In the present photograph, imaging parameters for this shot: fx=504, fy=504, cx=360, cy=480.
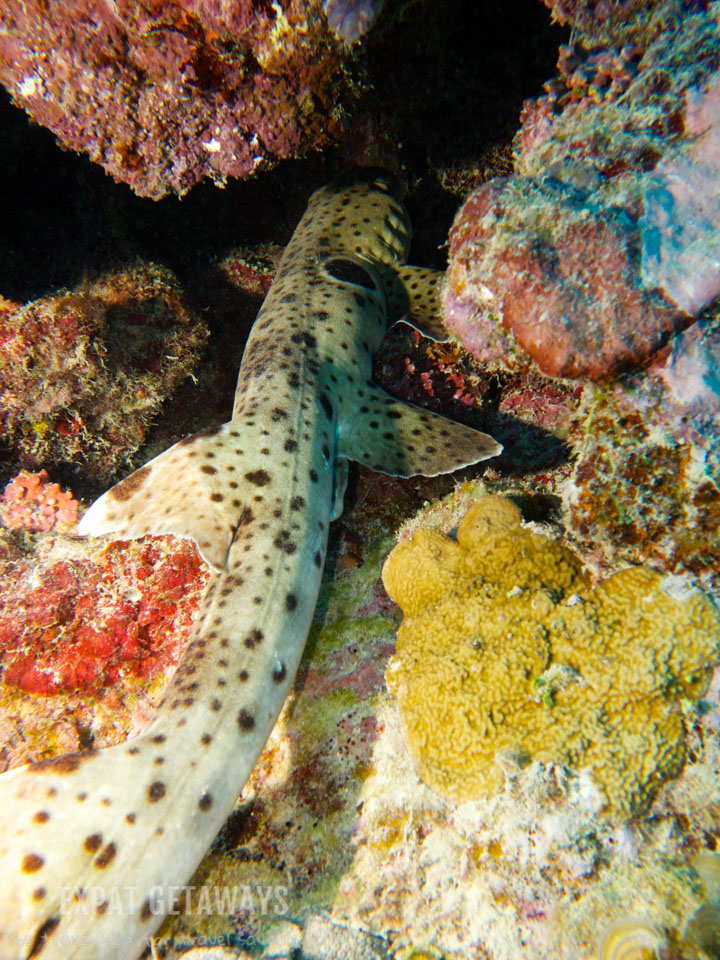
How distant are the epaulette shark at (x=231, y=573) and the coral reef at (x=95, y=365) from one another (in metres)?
1.03

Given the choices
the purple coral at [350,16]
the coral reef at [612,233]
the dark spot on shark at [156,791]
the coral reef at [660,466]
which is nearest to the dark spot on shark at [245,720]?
the dark spot on shark at [156,791]

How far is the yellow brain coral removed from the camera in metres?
2.23

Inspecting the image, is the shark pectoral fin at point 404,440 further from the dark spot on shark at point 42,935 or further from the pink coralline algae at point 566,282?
the dark spot on shark at point 42,935

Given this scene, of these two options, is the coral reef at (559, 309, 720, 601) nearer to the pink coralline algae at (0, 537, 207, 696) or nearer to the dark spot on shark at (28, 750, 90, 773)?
the pink coralline algae at (0, 537, 207, 696)

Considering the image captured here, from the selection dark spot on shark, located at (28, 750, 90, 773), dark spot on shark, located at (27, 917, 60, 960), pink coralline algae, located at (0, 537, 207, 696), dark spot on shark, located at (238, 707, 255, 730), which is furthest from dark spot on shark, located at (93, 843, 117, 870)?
pink coralline algae, located at (0, 537, 207, 696)

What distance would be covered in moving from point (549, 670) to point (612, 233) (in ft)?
6.79

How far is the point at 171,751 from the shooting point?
2.51 m

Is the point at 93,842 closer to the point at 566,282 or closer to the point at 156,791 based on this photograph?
the point at 156,791

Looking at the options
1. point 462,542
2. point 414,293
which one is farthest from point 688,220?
point 414,293

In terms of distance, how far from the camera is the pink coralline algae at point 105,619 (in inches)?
135

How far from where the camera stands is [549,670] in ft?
7.94

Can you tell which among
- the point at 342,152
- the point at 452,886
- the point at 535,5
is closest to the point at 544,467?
the point at 452,886

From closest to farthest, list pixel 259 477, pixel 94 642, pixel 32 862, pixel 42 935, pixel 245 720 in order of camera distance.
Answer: pixel 42 935
pixel 32 862
pixel 245 720
pixel 259 477
pixel 94 642

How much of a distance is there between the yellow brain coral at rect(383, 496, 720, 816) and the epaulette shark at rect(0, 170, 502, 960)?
0.85m
